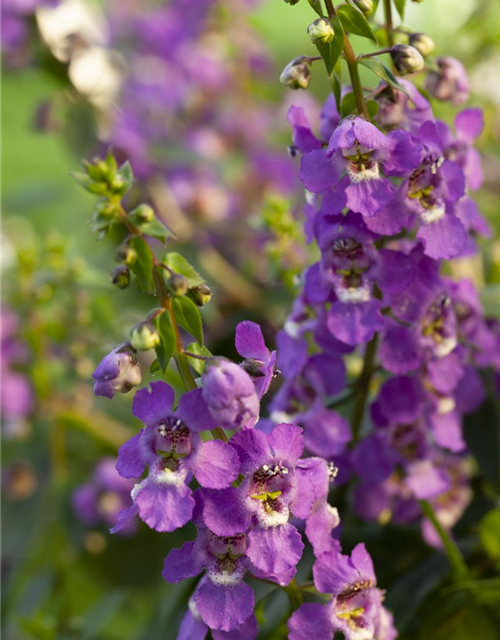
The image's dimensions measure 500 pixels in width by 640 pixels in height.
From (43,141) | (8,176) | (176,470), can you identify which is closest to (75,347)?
(176,470)

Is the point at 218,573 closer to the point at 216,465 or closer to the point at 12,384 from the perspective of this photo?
the point at 216,465

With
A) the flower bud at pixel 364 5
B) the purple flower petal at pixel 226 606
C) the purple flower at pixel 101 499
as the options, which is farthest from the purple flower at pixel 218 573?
the purple flower at pixel 101 499

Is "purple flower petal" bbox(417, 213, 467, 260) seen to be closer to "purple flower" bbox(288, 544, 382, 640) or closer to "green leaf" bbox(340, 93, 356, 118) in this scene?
"green leaf" bbox(340, 93, 356, 118)

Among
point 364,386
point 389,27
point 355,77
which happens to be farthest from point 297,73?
point 364,386

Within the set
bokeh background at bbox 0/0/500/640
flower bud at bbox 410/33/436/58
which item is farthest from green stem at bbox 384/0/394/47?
bokeh background at bbox 0/0/500/640

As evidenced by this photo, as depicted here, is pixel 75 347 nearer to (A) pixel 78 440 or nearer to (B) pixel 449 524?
(A) pixel 78 440
